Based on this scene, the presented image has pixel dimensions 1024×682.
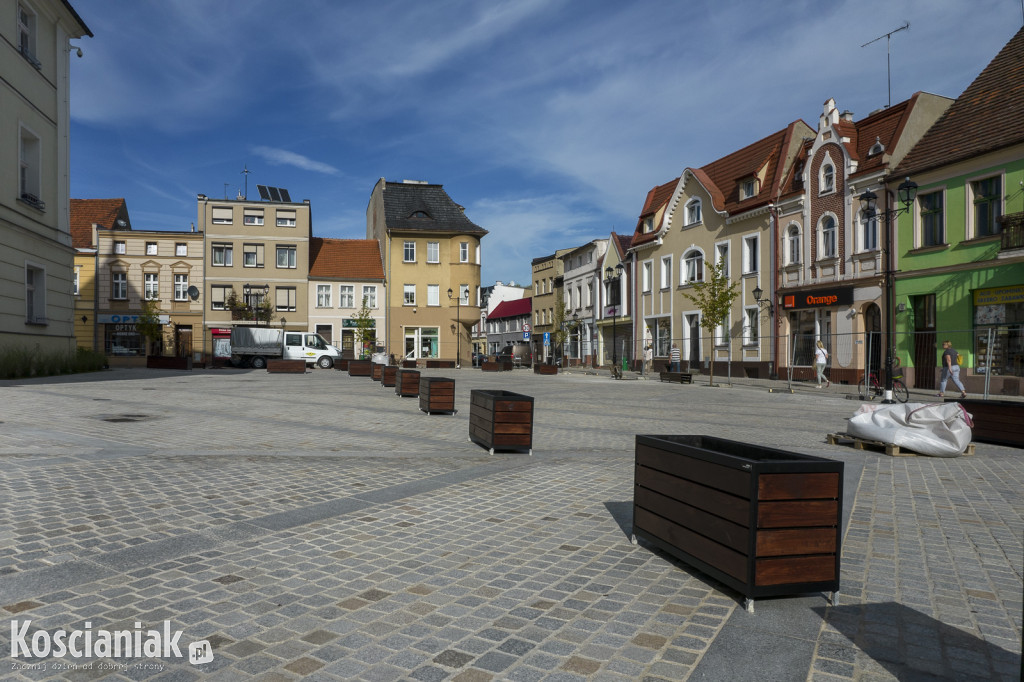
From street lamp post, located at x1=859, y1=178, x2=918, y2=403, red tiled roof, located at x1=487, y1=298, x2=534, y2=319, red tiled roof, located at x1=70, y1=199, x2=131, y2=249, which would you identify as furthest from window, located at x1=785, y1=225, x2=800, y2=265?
red tiled roof, located at x1=70, y1=199, x2=131, y2=249

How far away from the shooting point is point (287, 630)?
342 cm

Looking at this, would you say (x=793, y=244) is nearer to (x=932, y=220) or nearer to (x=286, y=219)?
(x=932, y=220)

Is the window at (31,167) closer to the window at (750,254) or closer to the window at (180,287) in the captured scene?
the window at (180,287)

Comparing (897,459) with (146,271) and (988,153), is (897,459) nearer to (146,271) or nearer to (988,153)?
(988,153)

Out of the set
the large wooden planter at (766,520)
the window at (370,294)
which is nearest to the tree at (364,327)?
the window at (370,294)

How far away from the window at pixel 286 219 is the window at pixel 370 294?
7.35 meters

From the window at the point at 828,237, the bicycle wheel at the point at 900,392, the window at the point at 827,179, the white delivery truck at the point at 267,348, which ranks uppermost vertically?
the window at the point at 827,179

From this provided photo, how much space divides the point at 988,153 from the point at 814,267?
8.50 meters

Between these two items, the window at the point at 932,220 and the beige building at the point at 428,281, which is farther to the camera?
the beige building at the point at 428,281

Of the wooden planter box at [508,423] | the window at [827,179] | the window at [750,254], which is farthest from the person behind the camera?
the window at [750,254]

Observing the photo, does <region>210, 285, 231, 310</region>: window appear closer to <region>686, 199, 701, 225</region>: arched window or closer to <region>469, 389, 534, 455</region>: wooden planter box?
<region>686, 199, 701, 225</region>: arched window

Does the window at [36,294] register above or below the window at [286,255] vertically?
below

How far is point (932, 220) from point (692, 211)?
15.8 metres

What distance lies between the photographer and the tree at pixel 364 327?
5194cm
